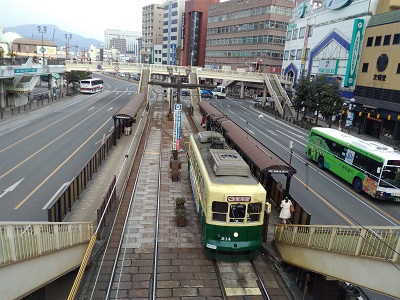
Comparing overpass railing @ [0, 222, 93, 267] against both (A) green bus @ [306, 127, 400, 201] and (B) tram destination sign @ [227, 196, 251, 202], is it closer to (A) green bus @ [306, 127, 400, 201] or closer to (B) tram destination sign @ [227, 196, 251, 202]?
(B) tram destination sign @ [227, 196, 251, 202]

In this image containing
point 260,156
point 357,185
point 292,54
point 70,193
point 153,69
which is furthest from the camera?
point 292,54

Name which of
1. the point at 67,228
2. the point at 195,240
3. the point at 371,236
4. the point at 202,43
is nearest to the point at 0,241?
the point at 67,228

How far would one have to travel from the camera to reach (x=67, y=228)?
10.7 metres

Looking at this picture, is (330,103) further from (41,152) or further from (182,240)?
(182,240)

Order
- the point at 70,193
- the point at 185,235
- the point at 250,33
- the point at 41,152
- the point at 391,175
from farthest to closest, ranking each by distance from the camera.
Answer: the point at 250,33, the point at 41,152, the point at 391,175, the point at 70,193, the point at 185,235

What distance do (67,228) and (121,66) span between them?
193 ft

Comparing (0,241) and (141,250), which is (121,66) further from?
(0,241)

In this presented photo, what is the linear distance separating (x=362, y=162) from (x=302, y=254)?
39.0 ft

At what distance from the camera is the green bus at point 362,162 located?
19.2 m

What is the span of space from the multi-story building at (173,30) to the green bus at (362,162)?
112866mm

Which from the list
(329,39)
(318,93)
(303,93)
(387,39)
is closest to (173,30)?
(329,39)

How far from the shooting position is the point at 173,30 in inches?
5463

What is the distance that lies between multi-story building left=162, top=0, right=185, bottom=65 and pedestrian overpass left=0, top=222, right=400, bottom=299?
414ft

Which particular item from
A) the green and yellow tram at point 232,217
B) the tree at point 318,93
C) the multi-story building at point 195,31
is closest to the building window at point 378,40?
the tree at point 318,93
